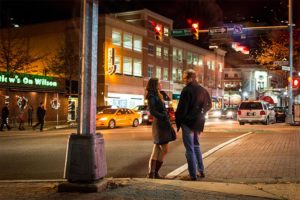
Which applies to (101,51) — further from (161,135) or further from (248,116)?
(161,135)

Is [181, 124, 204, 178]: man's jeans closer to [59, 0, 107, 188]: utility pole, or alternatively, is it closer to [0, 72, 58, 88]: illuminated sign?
[59, 0, 107, 188]: utility pole

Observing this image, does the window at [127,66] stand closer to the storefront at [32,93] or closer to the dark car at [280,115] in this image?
the storefront at [32,93]

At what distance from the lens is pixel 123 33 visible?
49.2m

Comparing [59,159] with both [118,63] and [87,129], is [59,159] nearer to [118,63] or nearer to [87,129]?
[87,129]

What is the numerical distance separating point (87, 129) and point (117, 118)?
2351 cm

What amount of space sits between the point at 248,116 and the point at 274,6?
328 inches

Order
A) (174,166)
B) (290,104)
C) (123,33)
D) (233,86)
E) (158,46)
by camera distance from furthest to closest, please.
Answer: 1. (233,86)
2. (158,46)
3. (123,33)
4. (290,104)
5. (174,166)

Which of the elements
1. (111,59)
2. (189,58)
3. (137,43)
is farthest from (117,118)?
(189,58)

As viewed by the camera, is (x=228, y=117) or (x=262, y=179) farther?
(x=228, y=117)

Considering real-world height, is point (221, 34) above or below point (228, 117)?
above

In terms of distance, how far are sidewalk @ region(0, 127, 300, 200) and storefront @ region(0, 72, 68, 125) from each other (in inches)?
938

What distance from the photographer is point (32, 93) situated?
3662 cm

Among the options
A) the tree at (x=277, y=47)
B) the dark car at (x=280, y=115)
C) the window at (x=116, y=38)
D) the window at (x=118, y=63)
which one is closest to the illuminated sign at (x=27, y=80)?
the window at (x=118, y=63)

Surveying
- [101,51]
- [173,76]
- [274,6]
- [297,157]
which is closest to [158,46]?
[173,76]
